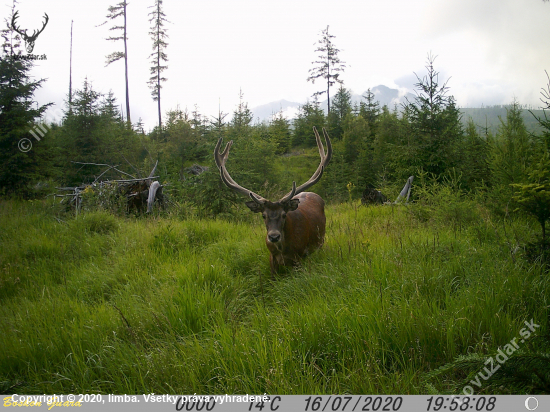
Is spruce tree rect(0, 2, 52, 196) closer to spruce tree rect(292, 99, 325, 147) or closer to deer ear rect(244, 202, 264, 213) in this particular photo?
deer ear rect(244, 202, 264, 213)

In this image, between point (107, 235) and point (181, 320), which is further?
point (107, 235)

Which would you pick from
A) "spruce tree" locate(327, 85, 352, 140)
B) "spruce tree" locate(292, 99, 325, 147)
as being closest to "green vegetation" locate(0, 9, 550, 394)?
"spruce tree" locate(327, 85, 352, 140)

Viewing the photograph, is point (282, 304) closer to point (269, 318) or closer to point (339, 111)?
point (269, 318)

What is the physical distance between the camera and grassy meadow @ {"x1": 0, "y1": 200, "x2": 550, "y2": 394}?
2076mm

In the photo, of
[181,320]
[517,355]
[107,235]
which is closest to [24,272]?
[107,235]

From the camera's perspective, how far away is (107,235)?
6.10 metres

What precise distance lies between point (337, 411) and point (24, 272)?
204 inches

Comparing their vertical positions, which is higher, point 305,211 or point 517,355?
point 305,211

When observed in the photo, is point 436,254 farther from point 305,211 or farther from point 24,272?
point 24,272

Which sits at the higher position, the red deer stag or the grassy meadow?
the red deer stag

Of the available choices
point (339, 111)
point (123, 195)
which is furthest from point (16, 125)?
point (339, 111)

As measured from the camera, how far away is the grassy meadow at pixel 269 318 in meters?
2.08

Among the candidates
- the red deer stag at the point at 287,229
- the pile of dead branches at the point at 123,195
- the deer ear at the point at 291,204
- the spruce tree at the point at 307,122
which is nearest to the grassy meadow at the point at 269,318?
the red deer stag at the point at 287,229

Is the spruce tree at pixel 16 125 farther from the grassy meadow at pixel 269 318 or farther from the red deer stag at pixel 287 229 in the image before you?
the red deer stag at pixel 287 229
